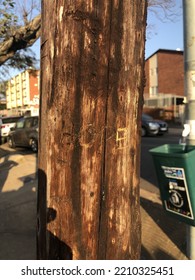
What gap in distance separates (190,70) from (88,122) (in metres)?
2.05

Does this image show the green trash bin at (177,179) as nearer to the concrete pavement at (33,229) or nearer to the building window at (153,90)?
the concrete pavement at (33,229)

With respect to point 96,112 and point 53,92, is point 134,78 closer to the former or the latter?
point 96,112

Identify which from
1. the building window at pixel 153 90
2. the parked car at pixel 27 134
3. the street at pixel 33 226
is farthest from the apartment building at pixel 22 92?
the street at pixel 33 226

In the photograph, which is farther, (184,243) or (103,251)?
(184,243)

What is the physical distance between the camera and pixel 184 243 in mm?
4223

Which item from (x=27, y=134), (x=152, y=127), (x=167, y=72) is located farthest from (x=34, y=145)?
(x=167, y=72)

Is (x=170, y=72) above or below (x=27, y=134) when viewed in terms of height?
above

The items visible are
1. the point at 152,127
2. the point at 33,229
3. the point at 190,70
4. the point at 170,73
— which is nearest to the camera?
the point at 190,70

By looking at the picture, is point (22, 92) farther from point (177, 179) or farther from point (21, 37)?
point (177, 179)

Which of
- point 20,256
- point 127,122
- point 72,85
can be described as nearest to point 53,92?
point 72,85

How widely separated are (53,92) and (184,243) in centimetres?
321

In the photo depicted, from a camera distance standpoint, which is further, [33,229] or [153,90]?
[153,90]

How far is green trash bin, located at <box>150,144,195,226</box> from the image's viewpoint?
313 centimetres

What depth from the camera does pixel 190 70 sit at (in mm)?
3404
